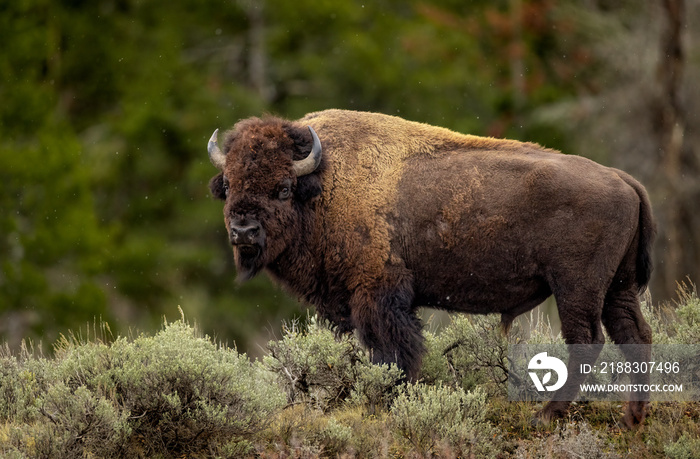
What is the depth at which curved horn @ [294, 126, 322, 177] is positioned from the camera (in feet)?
22.8

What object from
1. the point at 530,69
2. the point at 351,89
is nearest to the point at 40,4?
the point at 351,89

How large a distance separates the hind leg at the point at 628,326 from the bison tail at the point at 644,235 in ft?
0.56

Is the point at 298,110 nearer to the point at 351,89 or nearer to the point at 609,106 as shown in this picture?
the point at 351,89

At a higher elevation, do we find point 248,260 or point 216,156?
point 216,156

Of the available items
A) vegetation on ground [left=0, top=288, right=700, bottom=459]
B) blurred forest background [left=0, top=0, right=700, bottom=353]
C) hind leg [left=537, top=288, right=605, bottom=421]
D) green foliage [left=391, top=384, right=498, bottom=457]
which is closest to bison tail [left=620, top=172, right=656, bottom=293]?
hind leg [left=537, top=288, right=605, bottom=421]

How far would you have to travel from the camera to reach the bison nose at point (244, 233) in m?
6.72

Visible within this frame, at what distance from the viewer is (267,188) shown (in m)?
6.92

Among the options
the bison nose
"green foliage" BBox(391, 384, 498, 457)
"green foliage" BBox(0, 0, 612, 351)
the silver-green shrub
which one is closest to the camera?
the silver-green shrub

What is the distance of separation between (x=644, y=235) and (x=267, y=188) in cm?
286

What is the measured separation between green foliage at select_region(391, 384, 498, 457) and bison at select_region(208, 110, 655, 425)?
600mm

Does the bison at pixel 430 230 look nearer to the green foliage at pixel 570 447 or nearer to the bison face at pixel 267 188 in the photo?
the bison face at pixel 267 188
